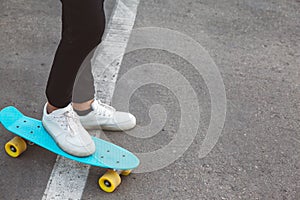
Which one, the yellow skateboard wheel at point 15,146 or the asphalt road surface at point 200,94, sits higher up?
the yellow skateboard wheel at point 15,146

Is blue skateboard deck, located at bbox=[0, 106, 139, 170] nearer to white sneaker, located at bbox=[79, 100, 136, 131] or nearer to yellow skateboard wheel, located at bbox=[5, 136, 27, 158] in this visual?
yellow skateboard wheel, located at bbox=[5, 136, 27, 158]

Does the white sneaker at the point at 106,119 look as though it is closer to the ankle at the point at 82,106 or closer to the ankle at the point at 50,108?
the ankle at the point at 82,106


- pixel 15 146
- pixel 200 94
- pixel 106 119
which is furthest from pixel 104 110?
pixel 200 94

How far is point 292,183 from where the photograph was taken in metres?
2.90

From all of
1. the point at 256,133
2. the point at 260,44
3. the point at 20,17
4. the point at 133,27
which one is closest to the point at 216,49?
the point at 260,44

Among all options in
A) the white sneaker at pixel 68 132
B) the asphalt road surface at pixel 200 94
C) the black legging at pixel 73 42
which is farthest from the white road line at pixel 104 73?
the black legging at pixel 73 42

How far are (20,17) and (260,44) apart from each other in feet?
7.34

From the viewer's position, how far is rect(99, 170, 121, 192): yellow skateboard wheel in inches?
104

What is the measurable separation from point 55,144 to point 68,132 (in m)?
0.11

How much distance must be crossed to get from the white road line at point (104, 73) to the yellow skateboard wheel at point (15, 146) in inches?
8.9

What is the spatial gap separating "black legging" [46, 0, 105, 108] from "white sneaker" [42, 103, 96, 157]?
0.07m

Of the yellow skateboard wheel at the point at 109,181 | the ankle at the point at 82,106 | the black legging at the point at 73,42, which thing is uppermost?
the black legging at the point at 73,42

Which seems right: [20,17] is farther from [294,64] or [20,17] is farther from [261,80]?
[294,64]

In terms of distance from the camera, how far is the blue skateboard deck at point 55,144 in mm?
2698
